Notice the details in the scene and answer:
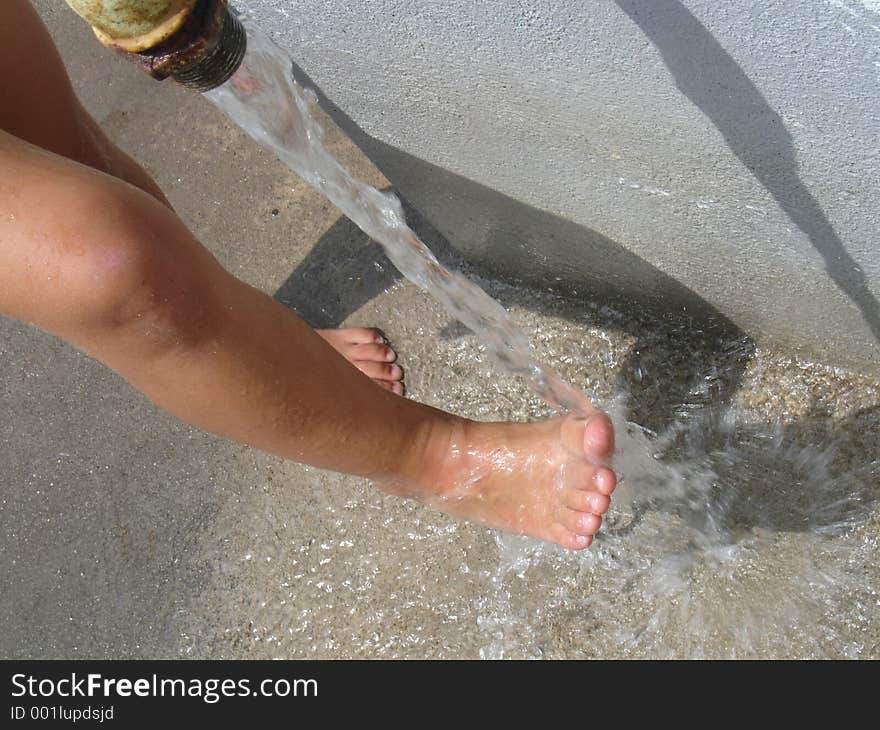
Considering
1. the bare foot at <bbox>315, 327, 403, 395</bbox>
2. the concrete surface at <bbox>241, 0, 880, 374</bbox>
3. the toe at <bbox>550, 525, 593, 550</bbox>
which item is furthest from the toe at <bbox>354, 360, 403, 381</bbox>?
the toe at <bbox>550, 525, 593, 550</bbox>

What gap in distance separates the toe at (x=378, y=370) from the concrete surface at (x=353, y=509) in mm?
46

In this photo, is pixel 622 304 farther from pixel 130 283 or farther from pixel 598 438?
pixel 130 283

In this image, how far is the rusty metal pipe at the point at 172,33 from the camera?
2.41ft

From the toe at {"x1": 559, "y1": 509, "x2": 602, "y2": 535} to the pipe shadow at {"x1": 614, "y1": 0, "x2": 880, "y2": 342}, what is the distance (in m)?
0.47

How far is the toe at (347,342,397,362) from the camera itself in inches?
67.7

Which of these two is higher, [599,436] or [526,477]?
[599,436]

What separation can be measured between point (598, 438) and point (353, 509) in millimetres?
576

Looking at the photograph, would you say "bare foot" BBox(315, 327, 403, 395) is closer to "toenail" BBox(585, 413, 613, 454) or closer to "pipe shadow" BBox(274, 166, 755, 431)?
"pipe shadow" BBox(274, 166, 755, 431)

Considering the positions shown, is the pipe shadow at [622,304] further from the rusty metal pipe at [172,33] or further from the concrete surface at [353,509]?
the rusty metal pipe at [172,33]

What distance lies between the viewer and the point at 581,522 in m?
1.31

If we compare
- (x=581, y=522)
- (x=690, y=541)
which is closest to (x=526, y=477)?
(x=581, y=522)

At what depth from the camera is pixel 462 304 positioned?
5.47 ft
